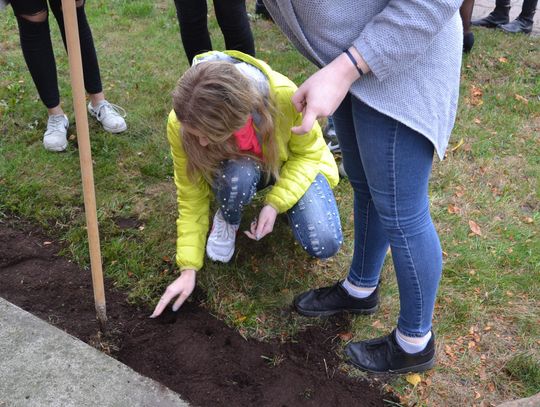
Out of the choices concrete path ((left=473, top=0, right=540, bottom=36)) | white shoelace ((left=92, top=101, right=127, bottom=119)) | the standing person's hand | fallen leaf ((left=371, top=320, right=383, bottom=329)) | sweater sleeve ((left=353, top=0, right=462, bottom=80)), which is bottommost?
concrete path ((left=473, top=0, right=540, bottom=36))

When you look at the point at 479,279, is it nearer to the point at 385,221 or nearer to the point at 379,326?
the point at 379,326

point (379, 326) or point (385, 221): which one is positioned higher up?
point (385, 221)

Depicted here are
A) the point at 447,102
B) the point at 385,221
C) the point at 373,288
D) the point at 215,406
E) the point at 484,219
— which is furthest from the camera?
the point at 484,219

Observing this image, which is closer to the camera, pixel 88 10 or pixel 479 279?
pixel 479 279

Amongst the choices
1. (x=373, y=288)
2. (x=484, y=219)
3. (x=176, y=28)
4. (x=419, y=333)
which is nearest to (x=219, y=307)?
(x=373, y=288)

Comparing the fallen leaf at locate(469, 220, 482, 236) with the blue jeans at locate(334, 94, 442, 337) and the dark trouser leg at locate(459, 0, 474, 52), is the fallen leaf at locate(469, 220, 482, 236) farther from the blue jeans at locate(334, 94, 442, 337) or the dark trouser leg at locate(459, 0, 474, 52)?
the dark trouser leg at locate(459, 0, 474, 52)

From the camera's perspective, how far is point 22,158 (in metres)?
3.16

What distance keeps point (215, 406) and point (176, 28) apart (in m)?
3.78

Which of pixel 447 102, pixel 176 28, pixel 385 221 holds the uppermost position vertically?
pixel 447 102

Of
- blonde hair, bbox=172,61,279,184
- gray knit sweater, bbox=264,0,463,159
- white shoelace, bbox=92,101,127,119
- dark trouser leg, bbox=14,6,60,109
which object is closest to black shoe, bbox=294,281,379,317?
blonde hair, bbox=172,61,279,184

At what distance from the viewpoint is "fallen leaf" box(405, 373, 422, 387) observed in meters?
2.08

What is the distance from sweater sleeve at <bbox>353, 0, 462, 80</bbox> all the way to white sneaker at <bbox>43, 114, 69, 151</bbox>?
7.59 feet

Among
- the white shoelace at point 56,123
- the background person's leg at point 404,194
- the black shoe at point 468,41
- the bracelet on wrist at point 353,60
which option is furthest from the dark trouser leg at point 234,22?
the black shoe at point 468,41

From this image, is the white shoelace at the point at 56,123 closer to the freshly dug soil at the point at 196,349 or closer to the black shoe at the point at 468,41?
the freshly dug soil at the point at 196,349
